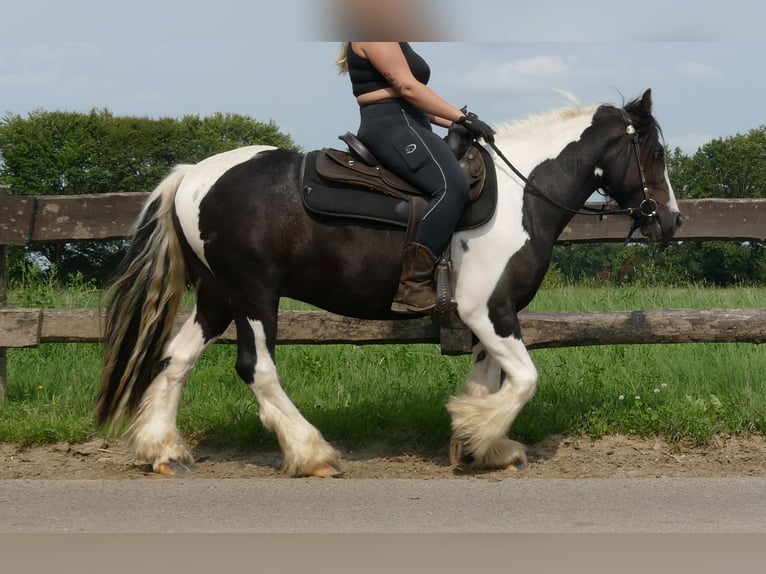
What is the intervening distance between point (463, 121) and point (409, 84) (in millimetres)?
414

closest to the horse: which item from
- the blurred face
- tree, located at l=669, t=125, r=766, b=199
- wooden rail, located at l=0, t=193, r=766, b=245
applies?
wooden rail, located at l=0, t=193, r=766, b=245

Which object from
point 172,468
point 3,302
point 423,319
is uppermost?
point 423,319

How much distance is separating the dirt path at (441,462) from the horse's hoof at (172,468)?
0.05 metres

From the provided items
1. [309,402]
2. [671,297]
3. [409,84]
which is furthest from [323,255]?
[671,297]

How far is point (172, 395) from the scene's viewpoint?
19.5 feet

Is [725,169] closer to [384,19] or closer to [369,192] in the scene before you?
[369,192]

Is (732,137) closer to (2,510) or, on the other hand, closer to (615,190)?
(615,190)

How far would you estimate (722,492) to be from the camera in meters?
4.80

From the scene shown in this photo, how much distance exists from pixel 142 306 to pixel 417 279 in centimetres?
173

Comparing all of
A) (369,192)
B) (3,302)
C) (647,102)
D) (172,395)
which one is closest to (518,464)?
→ (369,192)

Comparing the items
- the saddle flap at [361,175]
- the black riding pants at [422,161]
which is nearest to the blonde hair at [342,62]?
the black riding pants at [422,161]

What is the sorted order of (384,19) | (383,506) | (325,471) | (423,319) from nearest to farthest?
(384,19) → (383,506) → (325,471) → (423,319)

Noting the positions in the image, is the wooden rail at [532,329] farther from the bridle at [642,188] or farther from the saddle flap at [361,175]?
the saddle flap at [361,175]

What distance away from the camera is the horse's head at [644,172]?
19.4ft
